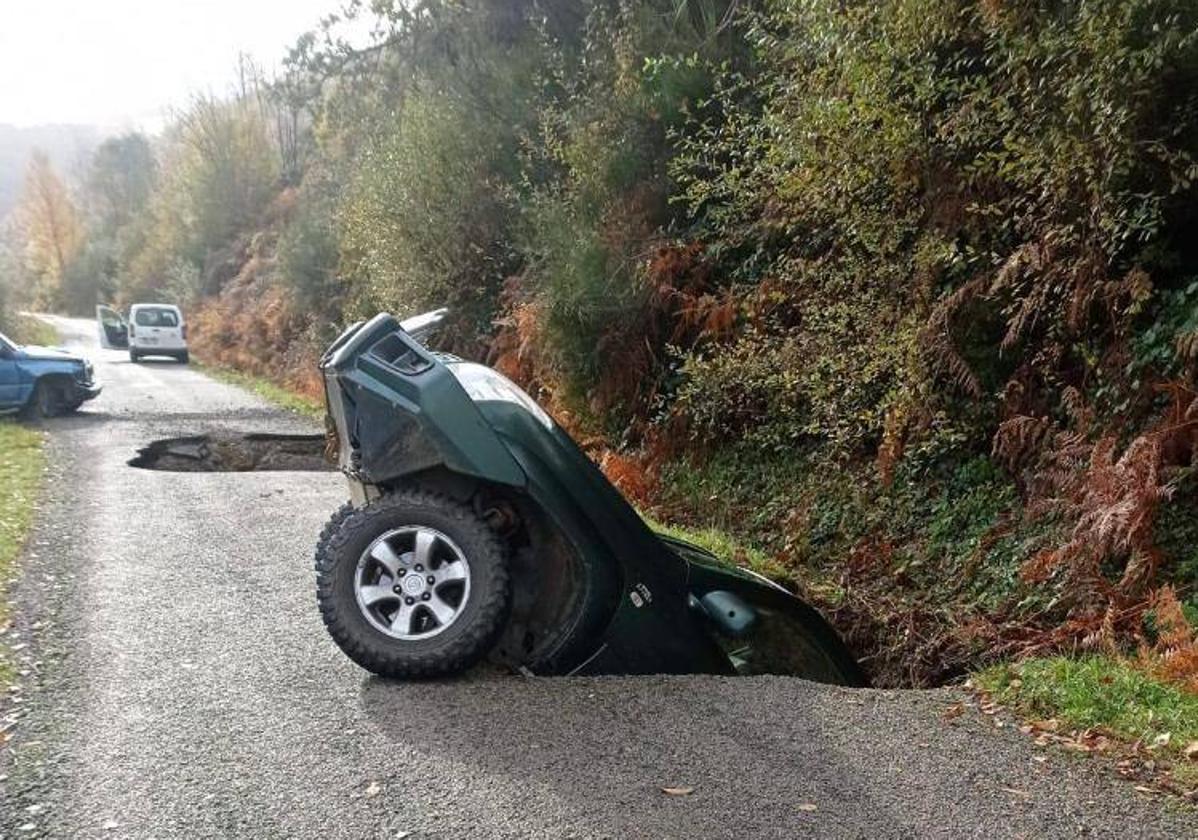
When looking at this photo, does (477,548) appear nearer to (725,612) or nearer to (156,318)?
(725,612)

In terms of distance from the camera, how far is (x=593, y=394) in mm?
13133

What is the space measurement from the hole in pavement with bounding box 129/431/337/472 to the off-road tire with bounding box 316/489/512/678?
9.55 metres

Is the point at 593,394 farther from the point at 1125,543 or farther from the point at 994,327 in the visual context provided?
the point at 1125,543

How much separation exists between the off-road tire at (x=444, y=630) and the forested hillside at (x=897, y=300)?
313 centimetres

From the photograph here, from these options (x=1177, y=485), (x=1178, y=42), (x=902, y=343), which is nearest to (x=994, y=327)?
(x=902, y=343)

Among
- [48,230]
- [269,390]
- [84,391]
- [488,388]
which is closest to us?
[488,388]

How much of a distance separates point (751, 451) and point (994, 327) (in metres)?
3.15

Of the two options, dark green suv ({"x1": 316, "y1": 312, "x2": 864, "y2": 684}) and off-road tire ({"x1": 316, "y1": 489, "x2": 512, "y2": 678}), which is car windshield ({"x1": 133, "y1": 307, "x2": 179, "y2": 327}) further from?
off-road tire ({"x1": 316, "y1": 489, "x2": 512, "y2": 678})

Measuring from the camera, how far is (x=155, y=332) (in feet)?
123

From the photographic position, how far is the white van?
3722cm

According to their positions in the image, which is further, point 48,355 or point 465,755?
point 48,355

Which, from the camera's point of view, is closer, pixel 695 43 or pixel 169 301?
pixel 695 43

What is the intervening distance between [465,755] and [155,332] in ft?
119

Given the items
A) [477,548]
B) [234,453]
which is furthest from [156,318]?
[477,548]
